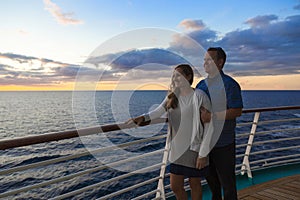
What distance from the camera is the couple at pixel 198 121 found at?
1469 mm

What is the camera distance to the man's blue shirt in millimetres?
1498

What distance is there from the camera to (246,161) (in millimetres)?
2812

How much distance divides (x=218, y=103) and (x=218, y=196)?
76cm

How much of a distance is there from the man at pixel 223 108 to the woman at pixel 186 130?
10 cm

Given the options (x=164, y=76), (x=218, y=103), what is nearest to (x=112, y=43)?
(x=164, y=76)

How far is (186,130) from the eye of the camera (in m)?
1.50

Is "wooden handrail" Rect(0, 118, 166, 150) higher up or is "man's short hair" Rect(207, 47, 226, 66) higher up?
"man's short hair" Rect(207, 47, 226, 66)

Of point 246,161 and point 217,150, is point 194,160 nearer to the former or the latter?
point 217,150

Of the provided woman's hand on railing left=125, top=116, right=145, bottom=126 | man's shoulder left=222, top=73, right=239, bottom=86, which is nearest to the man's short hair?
man's shoulder left=222, top=73, right=239, bottom=86

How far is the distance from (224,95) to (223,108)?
8cm

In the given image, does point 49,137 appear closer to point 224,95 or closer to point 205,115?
point 205,115

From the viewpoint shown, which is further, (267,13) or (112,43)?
(267,13)

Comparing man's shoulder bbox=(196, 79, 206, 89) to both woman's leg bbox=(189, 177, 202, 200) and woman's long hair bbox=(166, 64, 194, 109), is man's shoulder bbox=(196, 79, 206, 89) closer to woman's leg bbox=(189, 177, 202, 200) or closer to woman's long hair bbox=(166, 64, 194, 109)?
woman's long hair bbox=(166, 64, 194, 109)

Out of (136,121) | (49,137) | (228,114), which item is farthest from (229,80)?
(49,137)
